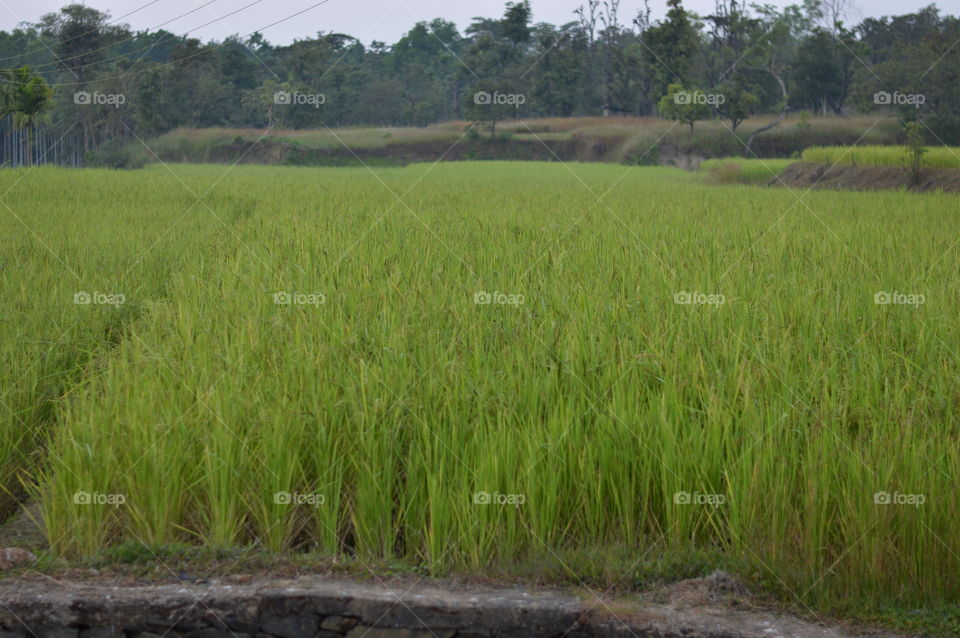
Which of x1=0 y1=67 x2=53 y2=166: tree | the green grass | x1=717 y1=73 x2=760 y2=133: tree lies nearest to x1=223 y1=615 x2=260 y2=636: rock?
the green grass

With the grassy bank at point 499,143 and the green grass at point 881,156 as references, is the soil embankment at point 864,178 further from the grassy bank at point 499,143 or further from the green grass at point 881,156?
the grassy bank at point 499,143

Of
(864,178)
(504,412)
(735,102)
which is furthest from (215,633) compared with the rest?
(735,102)

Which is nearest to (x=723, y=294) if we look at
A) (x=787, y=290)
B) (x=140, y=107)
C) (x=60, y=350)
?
(x=787, y=290)

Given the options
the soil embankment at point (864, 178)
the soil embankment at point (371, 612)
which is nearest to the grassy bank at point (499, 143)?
the soil embankment at point (864, 178)

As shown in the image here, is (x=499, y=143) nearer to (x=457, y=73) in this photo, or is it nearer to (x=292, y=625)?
(x=457, y=73)

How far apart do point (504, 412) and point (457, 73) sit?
45199 mm

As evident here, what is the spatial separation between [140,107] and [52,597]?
4430cm

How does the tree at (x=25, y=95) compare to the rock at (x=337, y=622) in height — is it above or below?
above

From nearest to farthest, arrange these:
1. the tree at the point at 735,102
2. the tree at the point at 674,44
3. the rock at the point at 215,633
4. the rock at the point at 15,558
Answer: the rock at the point at 215,633 < the rock at the point at 15,558 < the tree at the point at 735,102 < the tree at the point at 674,44

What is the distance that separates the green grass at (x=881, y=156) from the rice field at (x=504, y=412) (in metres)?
14.5

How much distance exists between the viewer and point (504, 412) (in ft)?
11.6

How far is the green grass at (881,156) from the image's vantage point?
19516mm

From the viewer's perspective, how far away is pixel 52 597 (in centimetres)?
274

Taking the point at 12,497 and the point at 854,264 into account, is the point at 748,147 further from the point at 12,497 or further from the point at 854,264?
the point at 12,497
